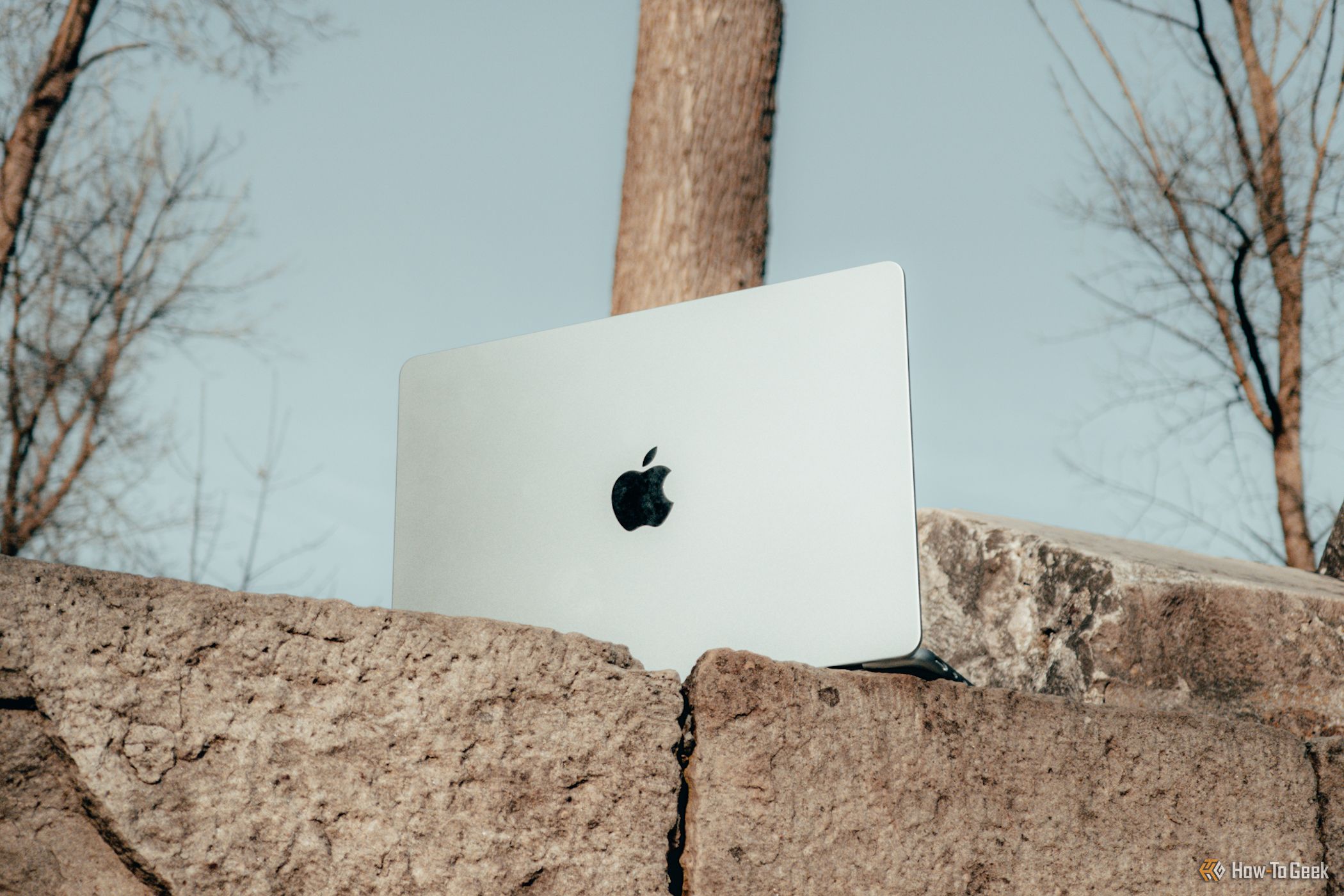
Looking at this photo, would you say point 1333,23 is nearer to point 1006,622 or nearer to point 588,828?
point 1006,622

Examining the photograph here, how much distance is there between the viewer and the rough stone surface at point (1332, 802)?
1.54 meters

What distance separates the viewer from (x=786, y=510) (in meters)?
1.27

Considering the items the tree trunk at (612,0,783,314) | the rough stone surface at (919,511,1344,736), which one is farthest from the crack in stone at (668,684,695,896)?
the tree trunk at (612,0,783,314)

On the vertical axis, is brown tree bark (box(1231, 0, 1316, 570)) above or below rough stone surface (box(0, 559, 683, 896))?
above

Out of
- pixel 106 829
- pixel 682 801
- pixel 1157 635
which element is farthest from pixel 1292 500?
pixel 106 829

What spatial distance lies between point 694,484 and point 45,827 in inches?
27.9

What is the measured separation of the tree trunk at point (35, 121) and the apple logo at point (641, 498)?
4800 mm

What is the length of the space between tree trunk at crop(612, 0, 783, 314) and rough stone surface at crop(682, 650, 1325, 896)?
7.12ft

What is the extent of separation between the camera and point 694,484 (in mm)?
1323

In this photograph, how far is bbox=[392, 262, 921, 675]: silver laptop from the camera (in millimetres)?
1236

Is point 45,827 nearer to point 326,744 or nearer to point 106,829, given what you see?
point 106,829

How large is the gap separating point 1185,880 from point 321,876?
102 cm

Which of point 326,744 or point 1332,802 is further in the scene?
point 1332,802

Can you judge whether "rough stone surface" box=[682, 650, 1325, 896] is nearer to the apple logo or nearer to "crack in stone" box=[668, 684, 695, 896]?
"crack in stone" box=[668, 684, 695, 896]
